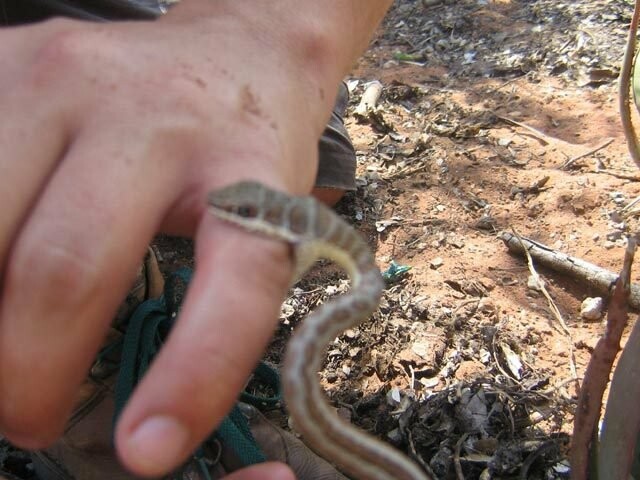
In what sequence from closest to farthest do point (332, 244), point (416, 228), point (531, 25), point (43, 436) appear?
point (43, 436), point (332, 244), point (416, 228), point (531, 25)

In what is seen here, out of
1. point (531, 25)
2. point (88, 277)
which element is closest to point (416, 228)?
point (88, 277)

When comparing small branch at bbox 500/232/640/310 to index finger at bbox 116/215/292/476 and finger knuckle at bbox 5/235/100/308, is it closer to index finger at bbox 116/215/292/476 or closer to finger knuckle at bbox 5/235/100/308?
index finger at bbox 116/215/292/476

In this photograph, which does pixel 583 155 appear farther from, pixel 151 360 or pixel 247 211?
pixel 247 211

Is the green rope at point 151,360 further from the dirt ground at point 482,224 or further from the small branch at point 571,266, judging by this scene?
the small branch at point 571,266

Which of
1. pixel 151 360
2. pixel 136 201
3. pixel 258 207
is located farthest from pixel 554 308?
pixel 136 201

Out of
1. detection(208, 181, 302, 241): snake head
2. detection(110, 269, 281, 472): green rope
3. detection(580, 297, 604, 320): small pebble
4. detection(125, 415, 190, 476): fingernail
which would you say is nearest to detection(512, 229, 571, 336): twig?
detection(580, 297, 604, 320): small pebble

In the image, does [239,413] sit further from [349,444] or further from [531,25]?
[531,25]

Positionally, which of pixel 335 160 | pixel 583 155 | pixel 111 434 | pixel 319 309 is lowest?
pixel 111 434
